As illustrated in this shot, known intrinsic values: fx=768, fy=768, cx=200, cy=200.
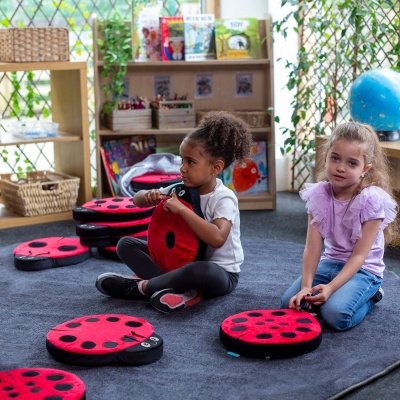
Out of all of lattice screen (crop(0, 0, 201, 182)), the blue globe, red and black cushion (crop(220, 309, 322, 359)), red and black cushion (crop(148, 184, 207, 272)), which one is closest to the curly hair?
red and black cushion (crop(148, 184, 207, 272))

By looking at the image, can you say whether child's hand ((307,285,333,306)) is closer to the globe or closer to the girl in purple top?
the girl in purple top

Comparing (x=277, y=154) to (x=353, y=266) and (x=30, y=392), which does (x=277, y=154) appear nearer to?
(x=353, y=266)

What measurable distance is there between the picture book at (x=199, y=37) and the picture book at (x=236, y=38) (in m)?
0.03

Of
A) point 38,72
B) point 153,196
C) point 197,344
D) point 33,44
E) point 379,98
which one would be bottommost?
point 197,344

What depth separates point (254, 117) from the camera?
3.44 meters

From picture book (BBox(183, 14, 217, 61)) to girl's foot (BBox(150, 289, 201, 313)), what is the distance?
1496 mm

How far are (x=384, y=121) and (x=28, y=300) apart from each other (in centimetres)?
146

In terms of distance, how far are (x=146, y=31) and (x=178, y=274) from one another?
5.09 ft

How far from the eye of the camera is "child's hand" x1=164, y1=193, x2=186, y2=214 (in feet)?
7.02

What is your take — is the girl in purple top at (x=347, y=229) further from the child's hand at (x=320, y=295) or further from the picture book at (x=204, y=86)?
the picture book at (x=204, y=86)

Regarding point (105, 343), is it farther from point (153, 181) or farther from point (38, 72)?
point (38, 72)

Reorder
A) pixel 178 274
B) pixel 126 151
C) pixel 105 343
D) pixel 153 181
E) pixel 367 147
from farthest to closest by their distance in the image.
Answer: pixel 126 151, pixel 153 181, pixel 178 274, pixel 367 147, pixel 105 343

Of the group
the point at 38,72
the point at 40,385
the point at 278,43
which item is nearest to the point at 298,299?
the point at 40,385

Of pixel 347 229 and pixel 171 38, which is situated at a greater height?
pixel 171 38
